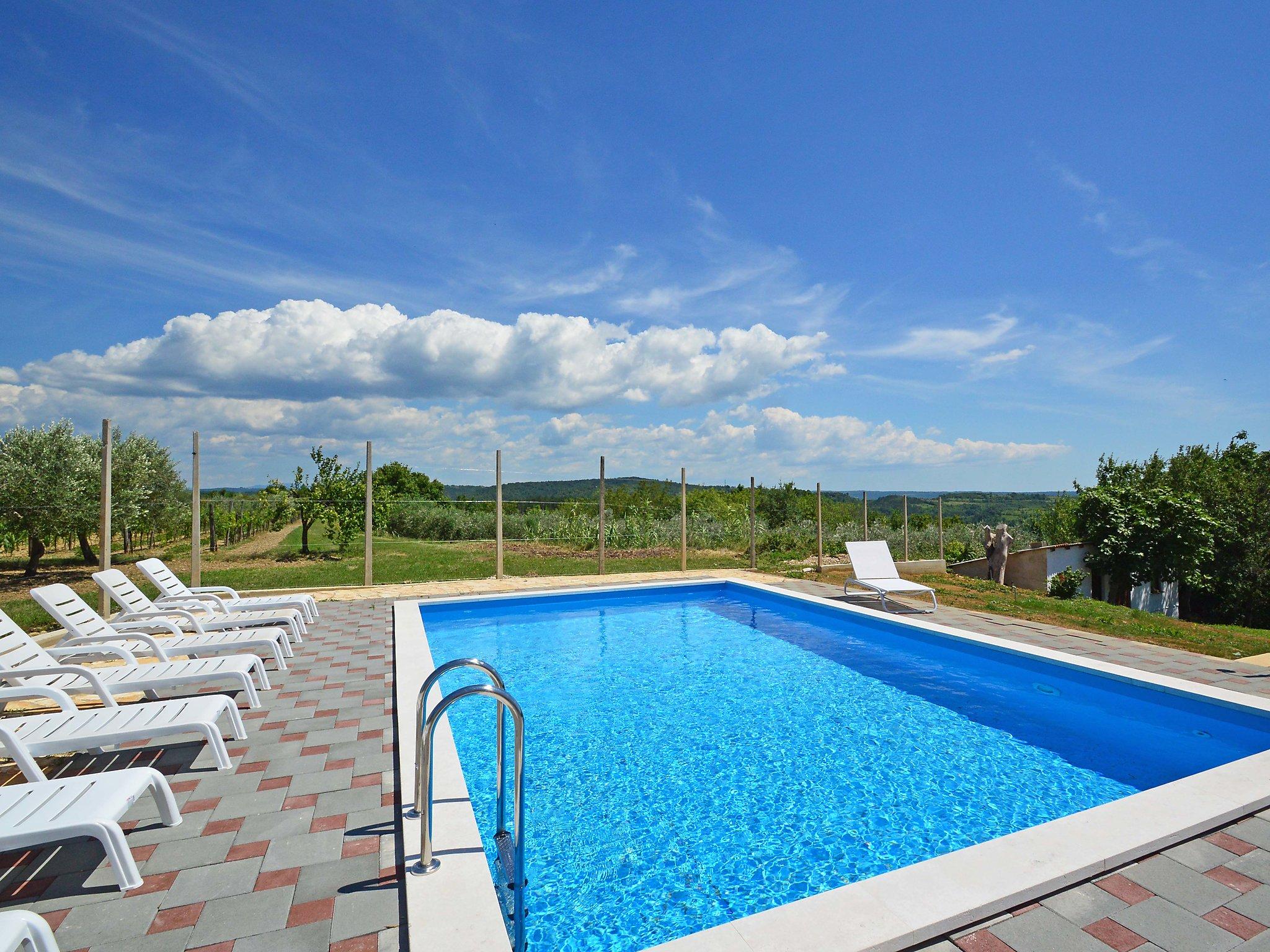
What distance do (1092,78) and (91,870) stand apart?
1288 centimetres

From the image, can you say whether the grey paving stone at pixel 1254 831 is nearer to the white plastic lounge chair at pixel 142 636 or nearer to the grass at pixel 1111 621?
the grass at pixel 1111 621

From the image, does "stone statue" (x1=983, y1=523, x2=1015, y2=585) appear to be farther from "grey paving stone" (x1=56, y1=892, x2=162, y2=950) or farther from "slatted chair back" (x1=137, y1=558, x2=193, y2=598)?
"grey paving stone" (x1=56, y1=892, x2=162, y2=950)

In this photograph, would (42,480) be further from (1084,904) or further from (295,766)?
(1084,904)

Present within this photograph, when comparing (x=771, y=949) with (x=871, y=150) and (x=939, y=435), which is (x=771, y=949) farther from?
(x=939, y=435)

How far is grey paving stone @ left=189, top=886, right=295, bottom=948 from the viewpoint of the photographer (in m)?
1.99

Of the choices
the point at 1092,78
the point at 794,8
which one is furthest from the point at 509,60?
the point at 1092,78

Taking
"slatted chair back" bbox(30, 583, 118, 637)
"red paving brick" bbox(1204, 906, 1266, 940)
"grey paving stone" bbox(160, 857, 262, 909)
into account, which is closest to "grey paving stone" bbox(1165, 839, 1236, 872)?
"red paving brick" bbox(1204, 906, 1266, 940)

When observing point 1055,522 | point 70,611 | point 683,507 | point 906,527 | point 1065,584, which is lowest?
point 1065,584

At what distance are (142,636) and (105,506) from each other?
11.8ft

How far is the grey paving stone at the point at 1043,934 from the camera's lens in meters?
1.93

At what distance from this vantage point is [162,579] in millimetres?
7156

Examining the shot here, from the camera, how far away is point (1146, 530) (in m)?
15.5

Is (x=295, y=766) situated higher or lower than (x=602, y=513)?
lower

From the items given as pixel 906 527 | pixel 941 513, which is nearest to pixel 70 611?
pixel 906 527
